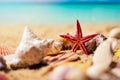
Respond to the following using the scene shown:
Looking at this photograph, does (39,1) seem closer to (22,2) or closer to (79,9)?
(22,2)

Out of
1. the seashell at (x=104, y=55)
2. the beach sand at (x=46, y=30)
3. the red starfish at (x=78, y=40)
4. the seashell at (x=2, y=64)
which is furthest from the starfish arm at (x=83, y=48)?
the seashell at (x=2, y=64)

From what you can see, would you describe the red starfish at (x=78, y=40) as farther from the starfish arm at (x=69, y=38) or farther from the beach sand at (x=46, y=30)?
the beach sand at (x=46, y=30)

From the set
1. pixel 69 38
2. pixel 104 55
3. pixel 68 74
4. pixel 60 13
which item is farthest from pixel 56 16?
pixel 68 74

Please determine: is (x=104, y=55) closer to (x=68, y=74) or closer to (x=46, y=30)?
(x=68, y=74)

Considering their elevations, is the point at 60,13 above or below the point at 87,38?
above

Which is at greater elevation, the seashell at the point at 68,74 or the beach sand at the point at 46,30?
the beach sand at the point at 46,30

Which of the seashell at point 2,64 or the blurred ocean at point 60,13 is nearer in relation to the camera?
the seashell at point 2,64

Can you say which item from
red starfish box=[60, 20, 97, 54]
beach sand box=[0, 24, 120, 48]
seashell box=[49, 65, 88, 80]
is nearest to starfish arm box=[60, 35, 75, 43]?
red starfish box=[60, 20, 97, 54]

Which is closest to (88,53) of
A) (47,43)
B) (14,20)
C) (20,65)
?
(47,43)
